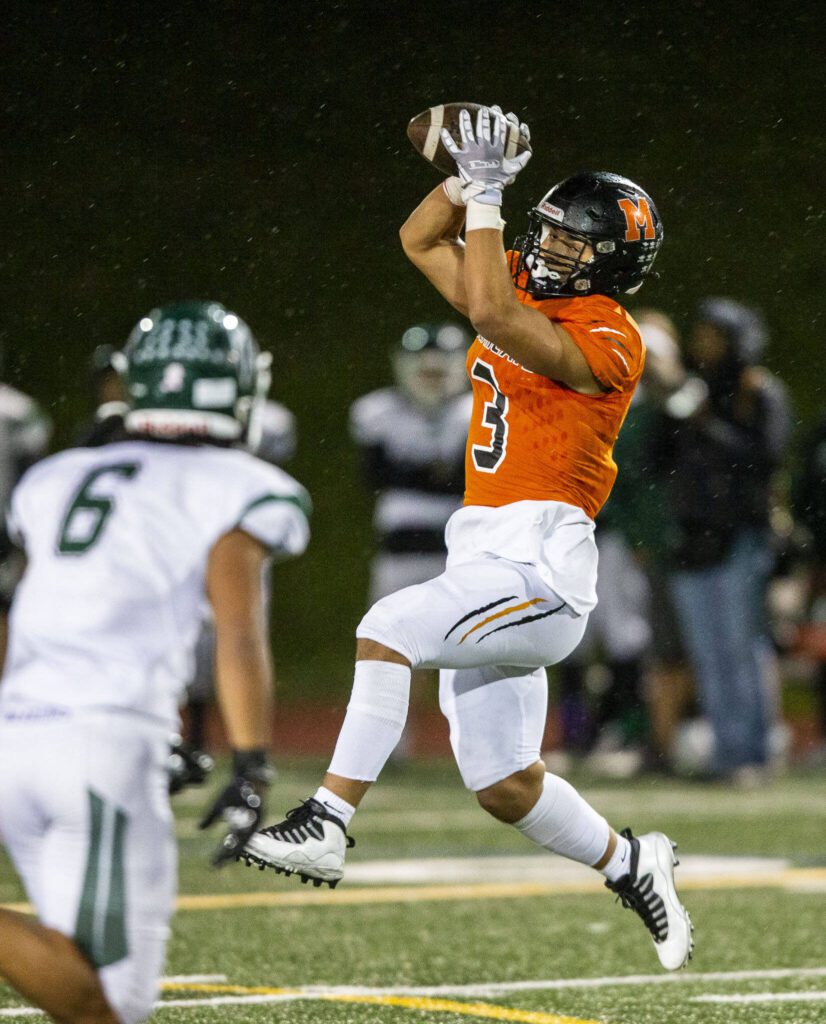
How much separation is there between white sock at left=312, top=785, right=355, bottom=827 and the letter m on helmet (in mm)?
1403

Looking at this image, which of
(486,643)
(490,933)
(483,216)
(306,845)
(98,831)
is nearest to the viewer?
(98,831)

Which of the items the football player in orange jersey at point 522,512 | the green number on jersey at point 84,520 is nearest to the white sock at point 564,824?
the football player in orange jersey at point 522,512

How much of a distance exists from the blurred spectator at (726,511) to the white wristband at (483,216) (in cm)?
441

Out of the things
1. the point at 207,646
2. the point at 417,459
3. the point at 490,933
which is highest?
the point at 417,459

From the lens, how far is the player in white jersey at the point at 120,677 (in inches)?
109

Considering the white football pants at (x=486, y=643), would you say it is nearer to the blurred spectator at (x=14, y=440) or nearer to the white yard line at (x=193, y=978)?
the white yard line at (x=193, y=978)

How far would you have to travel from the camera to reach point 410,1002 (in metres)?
3.99

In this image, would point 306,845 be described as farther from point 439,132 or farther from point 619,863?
point 439,132

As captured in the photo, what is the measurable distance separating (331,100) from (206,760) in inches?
460

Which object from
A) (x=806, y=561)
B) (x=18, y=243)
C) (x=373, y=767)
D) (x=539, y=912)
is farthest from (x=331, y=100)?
(x=373, y=767)

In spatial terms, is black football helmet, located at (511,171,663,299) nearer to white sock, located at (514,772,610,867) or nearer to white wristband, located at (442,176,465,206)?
white wristband, located at (442,176,465,206)

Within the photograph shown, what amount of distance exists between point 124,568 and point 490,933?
2369 mm

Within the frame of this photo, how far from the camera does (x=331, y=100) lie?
14.3 m

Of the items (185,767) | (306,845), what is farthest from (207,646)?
(185,767)
